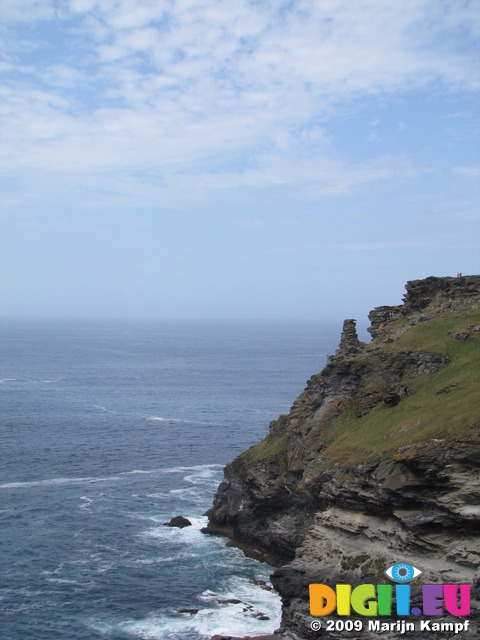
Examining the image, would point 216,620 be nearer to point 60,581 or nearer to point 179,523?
point 60,581

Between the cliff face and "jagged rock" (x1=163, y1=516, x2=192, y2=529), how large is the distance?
10.1ft

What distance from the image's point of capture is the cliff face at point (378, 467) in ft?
146

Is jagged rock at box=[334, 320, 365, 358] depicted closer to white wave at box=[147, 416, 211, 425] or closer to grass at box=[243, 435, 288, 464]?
grass at box=[243, 435, 288, 464]

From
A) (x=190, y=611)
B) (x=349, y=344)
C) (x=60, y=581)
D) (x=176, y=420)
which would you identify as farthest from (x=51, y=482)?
(x=176, y=420)

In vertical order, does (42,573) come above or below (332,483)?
below

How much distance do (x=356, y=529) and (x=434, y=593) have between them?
8.43 m

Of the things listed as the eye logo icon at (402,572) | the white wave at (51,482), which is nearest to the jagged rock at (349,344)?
the eye logo icon at (402,572)

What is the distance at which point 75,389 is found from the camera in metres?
171

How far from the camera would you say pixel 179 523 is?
7644 cm

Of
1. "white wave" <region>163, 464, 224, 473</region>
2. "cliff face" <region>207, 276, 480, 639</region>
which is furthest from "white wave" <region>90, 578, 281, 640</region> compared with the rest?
"white wave" <region>163, 464, 224, 473</region>

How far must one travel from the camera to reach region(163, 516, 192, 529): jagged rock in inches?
3007

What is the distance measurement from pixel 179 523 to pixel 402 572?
3716cm

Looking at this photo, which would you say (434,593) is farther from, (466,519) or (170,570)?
(170,570)

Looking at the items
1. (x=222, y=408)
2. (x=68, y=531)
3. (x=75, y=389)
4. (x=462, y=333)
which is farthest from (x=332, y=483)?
(x=75, y=389)
